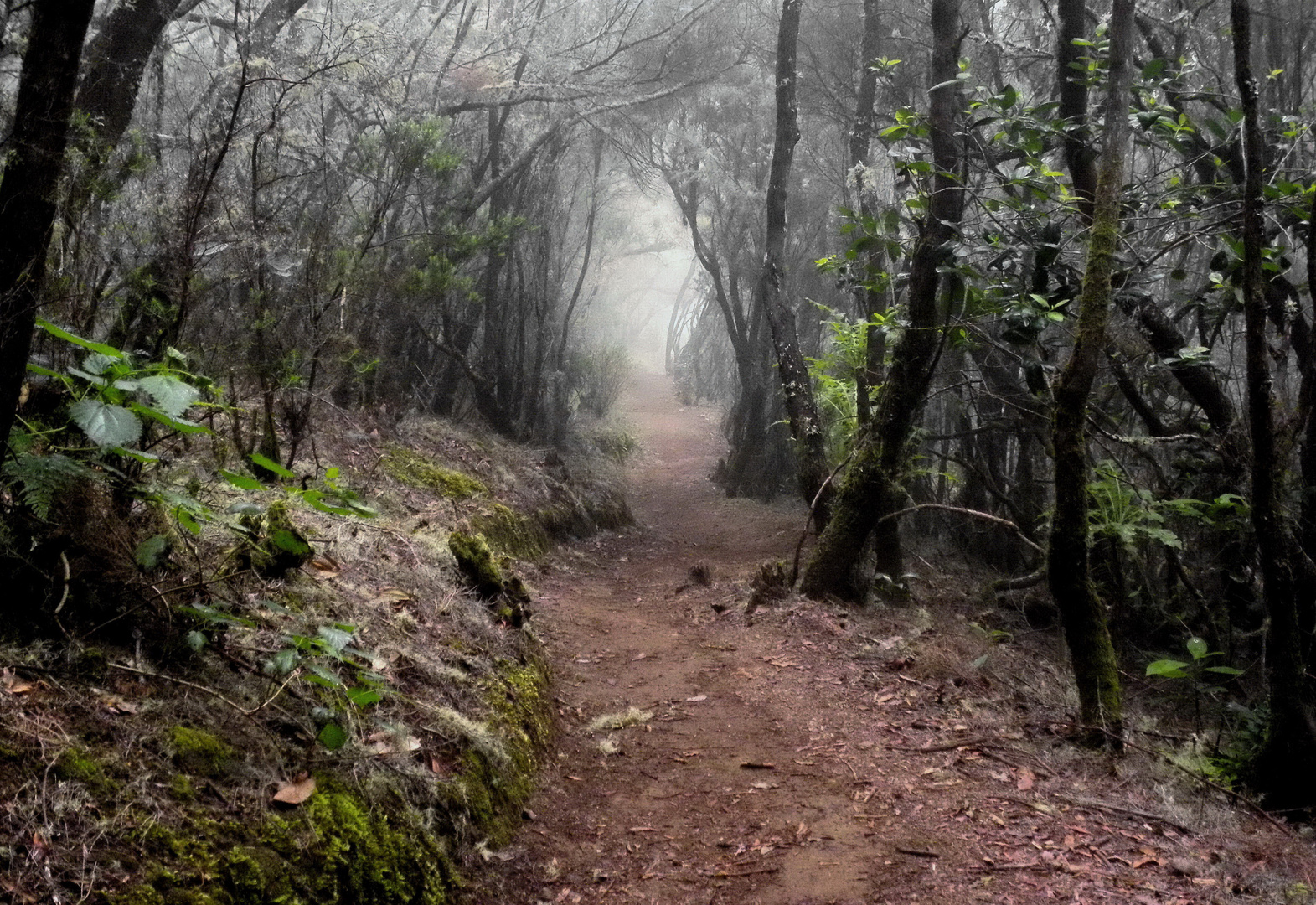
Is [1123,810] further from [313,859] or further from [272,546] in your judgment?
[272,546]

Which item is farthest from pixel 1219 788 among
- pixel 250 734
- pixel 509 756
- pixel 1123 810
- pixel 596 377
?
pixel 596 377

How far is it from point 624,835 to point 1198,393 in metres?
5.36

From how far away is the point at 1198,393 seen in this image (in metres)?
6.34

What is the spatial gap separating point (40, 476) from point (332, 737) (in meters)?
1.10

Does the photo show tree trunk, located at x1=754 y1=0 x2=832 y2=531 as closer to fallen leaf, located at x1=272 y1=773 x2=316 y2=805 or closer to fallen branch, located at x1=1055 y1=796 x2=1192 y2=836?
fallen branch, located at x1=1055 y1=796 x2=1192 y2=836

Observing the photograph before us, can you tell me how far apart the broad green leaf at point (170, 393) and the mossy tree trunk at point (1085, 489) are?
13.1 feet

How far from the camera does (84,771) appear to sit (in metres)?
2.13

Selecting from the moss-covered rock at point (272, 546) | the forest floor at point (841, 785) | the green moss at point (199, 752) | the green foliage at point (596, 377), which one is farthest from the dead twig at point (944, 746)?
the green foliage at point (596, 377)

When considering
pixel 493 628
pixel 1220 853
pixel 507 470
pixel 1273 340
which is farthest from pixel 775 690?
pixel 1273 340

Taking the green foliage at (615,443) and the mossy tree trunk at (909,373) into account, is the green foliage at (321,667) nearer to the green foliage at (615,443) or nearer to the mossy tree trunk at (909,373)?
the mossy tree trunk at (909,373)

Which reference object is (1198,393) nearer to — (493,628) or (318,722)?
(493,628)

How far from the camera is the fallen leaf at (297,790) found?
2508 mm

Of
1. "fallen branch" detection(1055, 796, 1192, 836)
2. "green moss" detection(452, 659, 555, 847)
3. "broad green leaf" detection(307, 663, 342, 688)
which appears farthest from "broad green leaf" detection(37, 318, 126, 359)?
"fallen branch" detection(1055, 796, 1192, 836)

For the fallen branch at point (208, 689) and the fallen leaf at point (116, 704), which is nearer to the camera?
the fallen leaf at point (116, 704)
